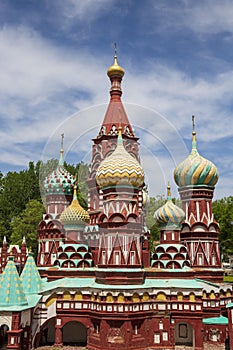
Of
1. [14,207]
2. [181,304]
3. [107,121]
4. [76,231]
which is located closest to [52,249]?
[76,231]

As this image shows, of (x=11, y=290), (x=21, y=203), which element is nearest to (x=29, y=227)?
(x=21, y=203)

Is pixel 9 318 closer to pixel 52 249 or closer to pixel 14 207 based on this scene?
pixel 52 249

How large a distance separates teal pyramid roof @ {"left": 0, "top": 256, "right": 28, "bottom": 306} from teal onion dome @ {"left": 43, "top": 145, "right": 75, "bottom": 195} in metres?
11.5

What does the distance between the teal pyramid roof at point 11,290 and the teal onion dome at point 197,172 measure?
461 inches

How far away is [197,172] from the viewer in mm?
23797

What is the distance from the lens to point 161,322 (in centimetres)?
1881

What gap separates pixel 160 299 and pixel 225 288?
173 inches

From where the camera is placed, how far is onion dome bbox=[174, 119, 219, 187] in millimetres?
23781

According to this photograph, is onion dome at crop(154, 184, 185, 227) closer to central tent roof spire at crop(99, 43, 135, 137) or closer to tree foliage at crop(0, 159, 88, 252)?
central tent roof spire at crop(99, 43, 135, 137)

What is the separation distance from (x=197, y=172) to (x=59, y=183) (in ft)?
34.2

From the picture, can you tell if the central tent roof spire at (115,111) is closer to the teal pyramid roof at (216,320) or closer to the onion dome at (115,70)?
the onion dome at (115,70)

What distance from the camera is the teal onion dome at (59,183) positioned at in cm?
2890

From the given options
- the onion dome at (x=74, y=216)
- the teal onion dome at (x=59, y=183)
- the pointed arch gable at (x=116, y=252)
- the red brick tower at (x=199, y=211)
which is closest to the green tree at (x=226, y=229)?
the red brick tower at (x=199, y=211)

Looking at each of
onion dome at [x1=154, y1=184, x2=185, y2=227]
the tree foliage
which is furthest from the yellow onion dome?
the tree foliage
